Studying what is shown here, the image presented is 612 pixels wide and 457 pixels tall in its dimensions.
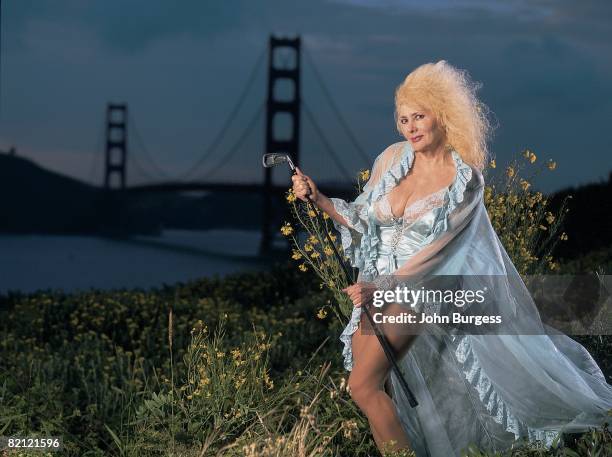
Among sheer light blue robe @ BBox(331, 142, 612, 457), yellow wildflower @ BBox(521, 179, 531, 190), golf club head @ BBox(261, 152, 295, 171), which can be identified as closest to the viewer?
sheer light blue robe @ BBox(331, 142, 612, 457)

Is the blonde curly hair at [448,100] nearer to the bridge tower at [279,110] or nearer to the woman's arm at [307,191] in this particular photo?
the woman's arm at [307,191]

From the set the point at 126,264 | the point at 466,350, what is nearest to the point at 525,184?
the point at 466,350

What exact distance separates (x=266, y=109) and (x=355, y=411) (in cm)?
1878

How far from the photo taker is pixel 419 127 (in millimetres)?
3836

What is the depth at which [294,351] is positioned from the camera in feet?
21.0

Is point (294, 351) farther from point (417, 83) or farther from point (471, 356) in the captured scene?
point (417, 83)

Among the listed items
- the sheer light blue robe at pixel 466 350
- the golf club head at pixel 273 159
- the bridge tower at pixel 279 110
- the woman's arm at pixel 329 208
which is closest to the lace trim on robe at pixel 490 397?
the sheer light blue robe at pixel 466 350

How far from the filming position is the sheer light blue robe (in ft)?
12.8

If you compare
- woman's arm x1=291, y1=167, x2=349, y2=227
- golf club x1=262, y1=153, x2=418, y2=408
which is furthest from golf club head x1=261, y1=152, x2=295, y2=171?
woman's arm x1=291, y1=167, x2=349, y2=227

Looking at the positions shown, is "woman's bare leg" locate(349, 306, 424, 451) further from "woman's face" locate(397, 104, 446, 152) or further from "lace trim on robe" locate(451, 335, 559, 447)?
"woman's face" locate(397, 104, 446, 152)

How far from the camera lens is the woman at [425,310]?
386 cm

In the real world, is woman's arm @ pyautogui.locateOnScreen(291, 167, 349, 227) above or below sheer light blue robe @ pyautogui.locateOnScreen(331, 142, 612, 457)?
above

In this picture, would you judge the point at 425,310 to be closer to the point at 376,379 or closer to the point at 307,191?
the point at 376,379

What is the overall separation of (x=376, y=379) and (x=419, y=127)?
110cm
